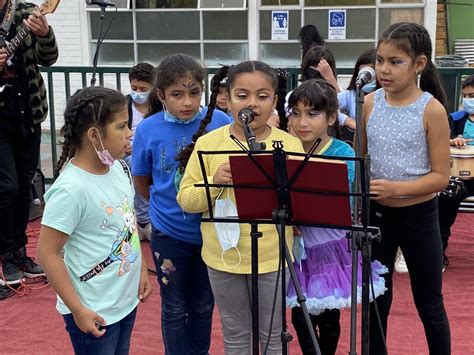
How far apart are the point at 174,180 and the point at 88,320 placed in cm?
91

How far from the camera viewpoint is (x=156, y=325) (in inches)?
164

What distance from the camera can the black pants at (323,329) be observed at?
10.3ft

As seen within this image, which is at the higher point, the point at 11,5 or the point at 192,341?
the point at 11,5

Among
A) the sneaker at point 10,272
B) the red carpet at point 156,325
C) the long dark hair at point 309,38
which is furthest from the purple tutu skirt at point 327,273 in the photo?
the long dark hair at point 309,38

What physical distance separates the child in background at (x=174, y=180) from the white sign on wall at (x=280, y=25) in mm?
7811

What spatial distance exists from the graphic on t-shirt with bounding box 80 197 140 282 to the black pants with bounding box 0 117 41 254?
229 cm

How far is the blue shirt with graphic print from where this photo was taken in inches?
119

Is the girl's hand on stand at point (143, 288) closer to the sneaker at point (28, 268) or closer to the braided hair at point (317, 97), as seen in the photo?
the braided hair at point (317, 97)

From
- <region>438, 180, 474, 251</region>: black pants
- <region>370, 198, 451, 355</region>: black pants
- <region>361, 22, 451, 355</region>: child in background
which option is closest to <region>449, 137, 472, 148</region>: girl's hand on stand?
<region>438, 180, 474, 251</region>: black pants

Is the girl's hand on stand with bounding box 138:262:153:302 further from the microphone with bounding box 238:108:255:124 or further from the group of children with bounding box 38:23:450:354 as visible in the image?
the microphone with bounding box 238:108:255:124

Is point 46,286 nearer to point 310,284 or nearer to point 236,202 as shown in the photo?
point 310,284

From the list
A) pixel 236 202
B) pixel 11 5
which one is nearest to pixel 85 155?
pixel 236 202

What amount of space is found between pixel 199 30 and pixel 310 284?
27.9 feet

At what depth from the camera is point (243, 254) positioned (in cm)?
269
